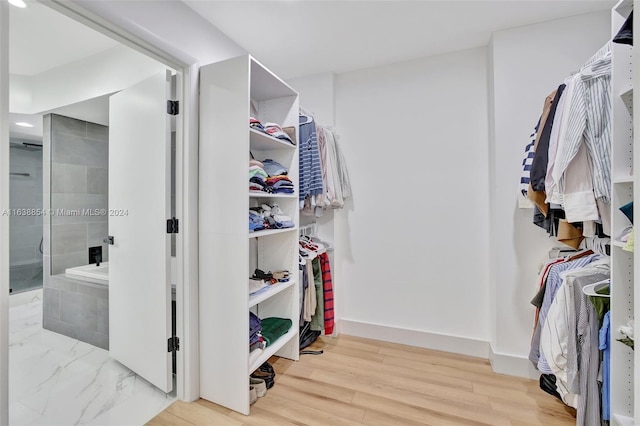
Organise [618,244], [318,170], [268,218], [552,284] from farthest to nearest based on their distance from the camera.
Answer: [318,170], [268,218], [552,284], [618,244]

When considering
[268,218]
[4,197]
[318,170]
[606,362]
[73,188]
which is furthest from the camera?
[73,188]

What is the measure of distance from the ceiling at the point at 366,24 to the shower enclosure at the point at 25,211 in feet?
9.40

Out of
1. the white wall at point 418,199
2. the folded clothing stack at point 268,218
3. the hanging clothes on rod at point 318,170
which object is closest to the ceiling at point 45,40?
the hanging clothes on rod at point 318,170

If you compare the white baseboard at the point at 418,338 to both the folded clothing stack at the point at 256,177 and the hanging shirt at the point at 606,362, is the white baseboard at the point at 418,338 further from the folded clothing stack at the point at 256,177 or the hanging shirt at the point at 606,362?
the folded clothing stack at the point at 256,177

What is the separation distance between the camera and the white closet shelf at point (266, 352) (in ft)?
5.56

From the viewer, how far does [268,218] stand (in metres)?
1.95

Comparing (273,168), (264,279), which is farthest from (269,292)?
(273,168)

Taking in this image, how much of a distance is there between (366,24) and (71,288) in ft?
10.8

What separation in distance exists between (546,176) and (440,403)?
1.47 meters

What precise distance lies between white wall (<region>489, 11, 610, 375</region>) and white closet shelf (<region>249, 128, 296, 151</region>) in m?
1.57

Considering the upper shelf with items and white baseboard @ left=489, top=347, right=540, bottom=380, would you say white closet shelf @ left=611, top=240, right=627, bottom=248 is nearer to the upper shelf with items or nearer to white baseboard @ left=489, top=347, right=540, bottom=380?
white baseboard @ left=489, top=347, right=540, bottom=380

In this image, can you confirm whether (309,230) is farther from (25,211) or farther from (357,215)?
(25,211)

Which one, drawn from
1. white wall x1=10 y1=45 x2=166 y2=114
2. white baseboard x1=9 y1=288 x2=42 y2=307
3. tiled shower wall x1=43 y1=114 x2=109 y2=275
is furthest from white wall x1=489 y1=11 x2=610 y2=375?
white baseboard x1=9 y1=288 x2=42 y2=307

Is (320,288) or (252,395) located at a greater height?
(320,288)
